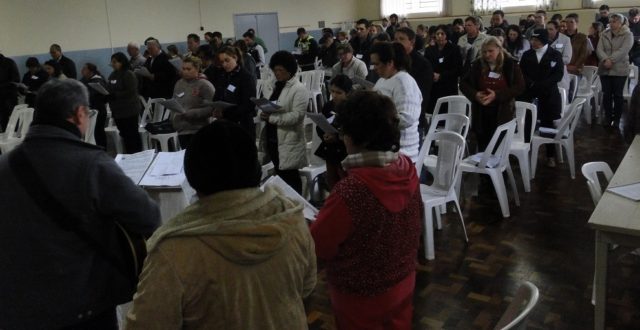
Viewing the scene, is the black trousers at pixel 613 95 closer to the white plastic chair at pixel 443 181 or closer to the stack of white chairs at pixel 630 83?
the stack of white chairs at pixel 630 83

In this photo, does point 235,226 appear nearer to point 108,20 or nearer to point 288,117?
point 288,117

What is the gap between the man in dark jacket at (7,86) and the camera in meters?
A: 7.85

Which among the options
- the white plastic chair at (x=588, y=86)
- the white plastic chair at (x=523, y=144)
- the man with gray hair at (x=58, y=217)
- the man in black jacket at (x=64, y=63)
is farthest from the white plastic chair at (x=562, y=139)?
the man in black jacket at (x=64, y=63)

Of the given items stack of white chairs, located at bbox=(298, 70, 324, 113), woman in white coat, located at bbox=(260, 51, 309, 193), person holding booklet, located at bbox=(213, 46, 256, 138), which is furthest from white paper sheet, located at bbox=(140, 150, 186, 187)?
stack of white chairs, located at bbox=(298, 70, 324, 113)

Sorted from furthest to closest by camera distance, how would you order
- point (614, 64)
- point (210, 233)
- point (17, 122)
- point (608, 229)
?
point (614, 64), point (17, 122), point (608, 229), point (210, 233)

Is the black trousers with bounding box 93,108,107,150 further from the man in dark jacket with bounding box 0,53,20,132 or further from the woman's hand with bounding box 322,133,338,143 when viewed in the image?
the woman's hand with bounding box 322,133,338,143

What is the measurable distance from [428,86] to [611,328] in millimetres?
2749

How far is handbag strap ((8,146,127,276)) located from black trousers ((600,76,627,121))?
22.3 ft

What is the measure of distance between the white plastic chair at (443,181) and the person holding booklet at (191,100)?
74.5 inches

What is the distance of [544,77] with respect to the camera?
538 centimetres

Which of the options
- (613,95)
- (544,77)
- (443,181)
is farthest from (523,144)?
(613,95)

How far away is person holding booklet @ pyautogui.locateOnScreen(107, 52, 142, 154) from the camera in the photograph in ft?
19.4

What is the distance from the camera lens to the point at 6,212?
1.59 metres

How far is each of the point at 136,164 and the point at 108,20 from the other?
28.0ft
